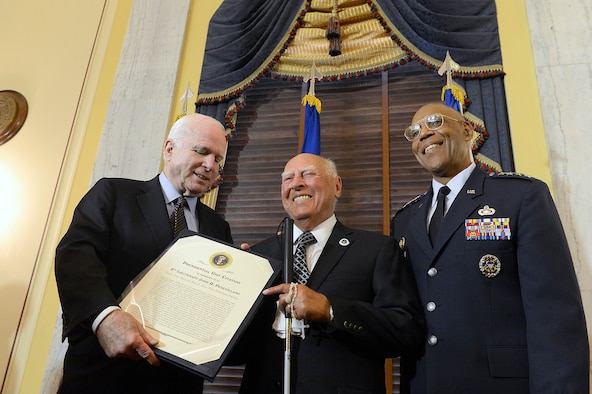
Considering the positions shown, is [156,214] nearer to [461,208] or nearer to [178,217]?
[178,217]

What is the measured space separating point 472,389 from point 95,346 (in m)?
1.20

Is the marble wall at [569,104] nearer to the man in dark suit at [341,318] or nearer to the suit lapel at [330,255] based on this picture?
the man in dark suit at [341,318]

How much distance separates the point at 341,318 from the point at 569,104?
2055 millimetres

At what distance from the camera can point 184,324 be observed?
1.55 m

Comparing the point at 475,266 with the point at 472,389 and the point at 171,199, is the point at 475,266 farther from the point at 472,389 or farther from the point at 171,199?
the point at 171,199

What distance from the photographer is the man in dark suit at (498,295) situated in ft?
5.09

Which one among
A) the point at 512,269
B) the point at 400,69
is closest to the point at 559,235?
the point at 512,269

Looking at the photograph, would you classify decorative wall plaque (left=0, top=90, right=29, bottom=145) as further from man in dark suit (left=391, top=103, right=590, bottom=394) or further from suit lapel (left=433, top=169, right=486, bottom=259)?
suit lapel (left=433, top=169, right=486, bottom=259)

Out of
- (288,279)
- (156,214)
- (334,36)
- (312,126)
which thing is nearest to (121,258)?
(156,214)

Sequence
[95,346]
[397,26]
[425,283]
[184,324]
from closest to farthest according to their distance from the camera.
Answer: [184,324] → [95,346] → [425,283] → [397,26]

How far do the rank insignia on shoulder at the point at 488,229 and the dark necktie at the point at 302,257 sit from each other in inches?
22.4

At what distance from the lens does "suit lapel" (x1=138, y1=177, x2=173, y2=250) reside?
185 cm

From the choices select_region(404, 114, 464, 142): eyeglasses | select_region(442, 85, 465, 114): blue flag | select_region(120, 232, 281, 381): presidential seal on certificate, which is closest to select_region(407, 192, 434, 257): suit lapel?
select_region(404, 114, 464, 142): eyeglasses

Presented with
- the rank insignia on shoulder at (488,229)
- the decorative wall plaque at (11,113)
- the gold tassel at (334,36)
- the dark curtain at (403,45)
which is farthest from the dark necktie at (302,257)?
the decorative wall plaque at (11,113)
